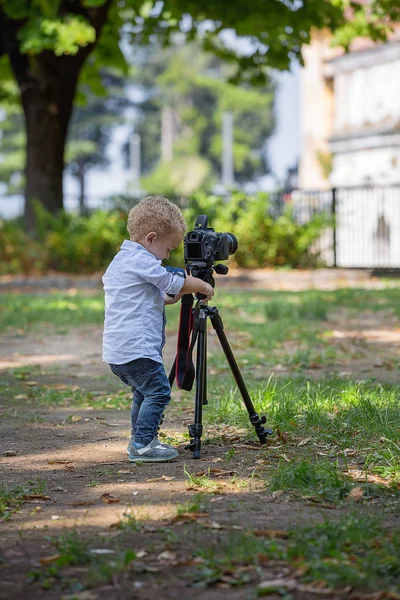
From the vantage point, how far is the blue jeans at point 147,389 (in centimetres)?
493

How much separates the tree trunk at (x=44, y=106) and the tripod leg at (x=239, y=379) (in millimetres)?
13626

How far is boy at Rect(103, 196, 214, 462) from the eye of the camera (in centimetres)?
488

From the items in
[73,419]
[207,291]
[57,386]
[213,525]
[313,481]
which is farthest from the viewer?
[57,386]

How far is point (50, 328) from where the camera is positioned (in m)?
11.1

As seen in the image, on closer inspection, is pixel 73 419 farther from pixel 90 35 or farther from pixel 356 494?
pixel 90 35

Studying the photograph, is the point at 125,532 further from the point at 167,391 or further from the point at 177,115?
the point at 177,115

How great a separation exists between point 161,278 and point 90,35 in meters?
12.0

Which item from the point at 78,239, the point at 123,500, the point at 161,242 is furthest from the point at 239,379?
the point at 78,239

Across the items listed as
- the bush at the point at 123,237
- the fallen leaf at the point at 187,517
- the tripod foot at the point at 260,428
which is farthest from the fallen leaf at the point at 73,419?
the bush at the point at 123,237

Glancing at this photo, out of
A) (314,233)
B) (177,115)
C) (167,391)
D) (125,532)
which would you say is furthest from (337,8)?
(177,115)

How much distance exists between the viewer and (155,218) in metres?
4.88

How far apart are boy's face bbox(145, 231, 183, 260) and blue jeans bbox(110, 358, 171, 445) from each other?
0.53 metres

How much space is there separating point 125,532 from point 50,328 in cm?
752

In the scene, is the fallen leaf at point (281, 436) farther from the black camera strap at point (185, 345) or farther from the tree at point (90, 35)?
the tree at point (90, 35)
